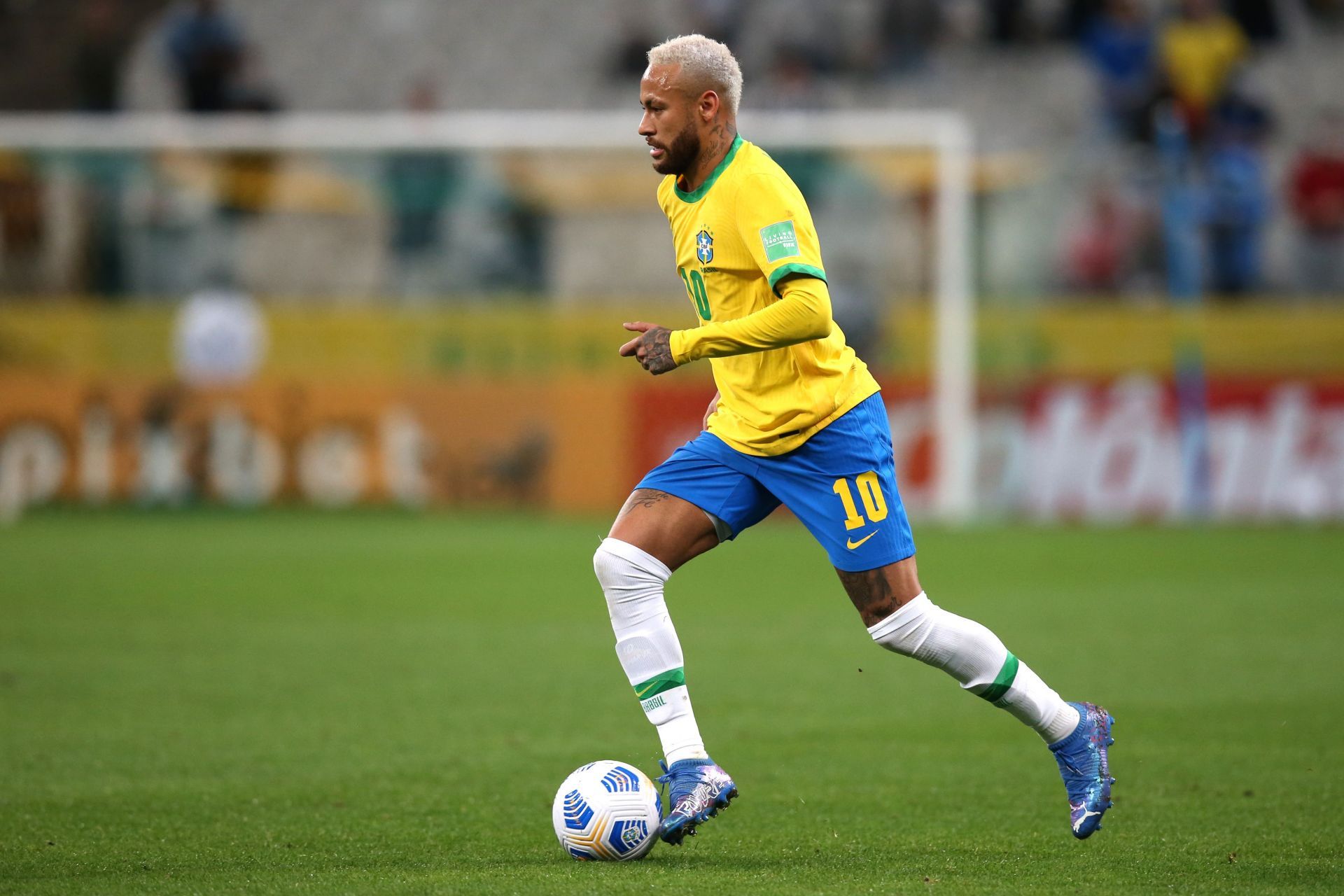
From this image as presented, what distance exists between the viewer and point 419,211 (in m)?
19.5

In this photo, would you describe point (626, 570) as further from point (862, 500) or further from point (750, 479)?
point (862, 500)

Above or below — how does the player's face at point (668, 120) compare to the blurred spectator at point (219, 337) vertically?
above

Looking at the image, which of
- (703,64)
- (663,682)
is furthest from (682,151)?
(663,682)

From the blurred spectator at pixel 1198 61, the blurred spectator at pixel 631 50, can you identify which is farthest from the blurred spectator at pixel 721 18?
the blurred spectator at pixel 1198 61

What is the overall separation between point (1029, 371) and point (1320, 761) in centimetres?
1164

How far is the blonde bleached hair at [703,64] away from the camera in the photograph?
5223 millimetres

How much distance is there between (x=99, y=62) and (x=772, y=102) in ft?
27.4

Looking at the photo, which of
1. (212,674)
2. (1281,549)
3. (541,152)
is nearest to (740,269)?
(212,674)

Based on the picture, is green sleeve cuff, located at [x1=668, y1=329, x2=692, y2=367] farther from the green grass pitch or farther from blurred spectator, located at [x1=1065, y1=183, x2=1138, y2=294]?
blurred spectator, located at [x1=1065, y1=183, x2=1138, y2=294]

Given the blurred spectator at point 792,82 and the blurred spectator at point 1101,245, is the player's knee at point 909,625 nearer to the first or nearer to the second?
the blurred spectator at point 1101,245

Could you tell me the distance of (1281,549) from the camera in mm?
14641

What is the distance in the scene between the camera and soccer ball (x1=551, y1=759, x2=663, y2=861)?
198 inches

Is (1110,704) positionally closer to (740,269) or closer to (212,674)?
(740,269)

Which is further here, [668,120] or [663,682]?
[663,682]
